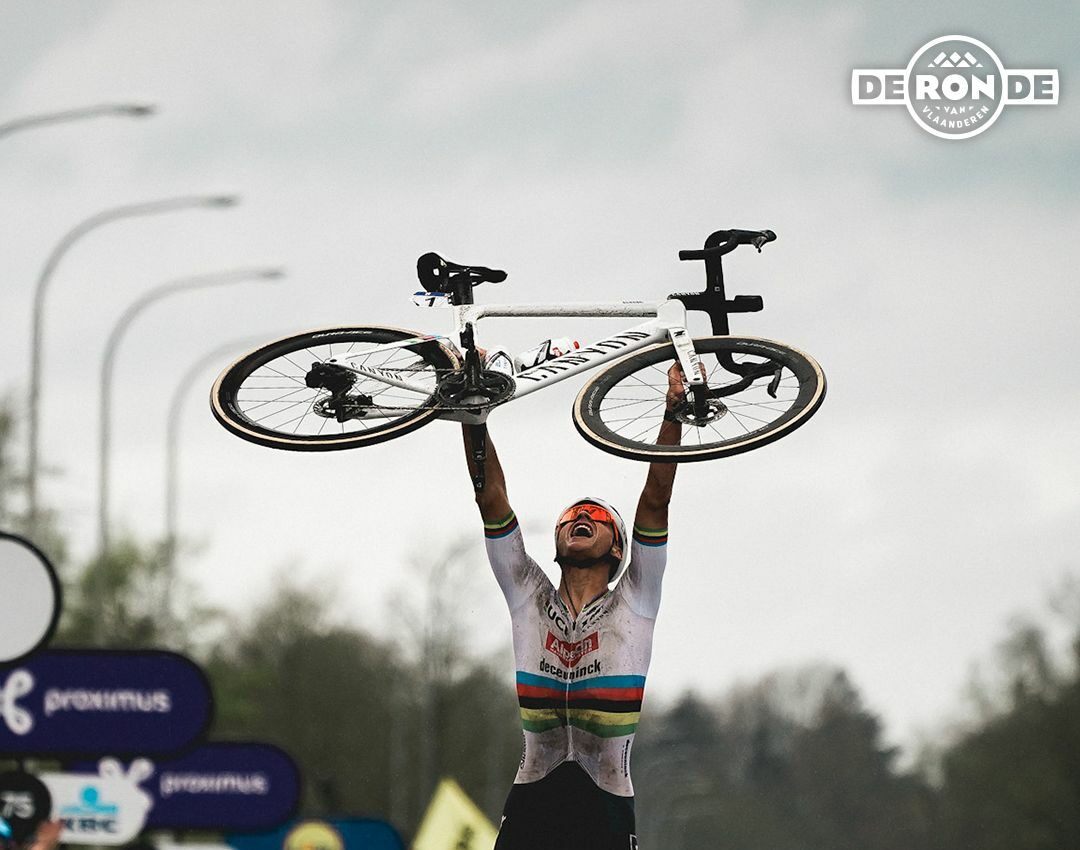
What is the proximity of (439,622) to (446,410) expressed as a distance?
35.8 metres

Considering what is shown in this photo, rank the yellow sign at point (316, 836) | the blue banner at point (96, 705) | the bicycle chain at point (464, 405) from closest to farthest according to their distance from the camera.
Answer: the bicycle chain at point (464, 405) < the blue banner at point (96, 705) < the yellow sign at point (316, 836)

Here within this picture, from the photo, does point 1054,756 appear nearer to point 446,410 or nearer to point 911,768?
point 911,768

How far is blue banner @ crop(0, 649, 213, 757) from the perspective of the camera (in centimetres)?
985

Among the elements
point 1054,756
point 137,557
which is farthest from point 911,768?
point 137,557

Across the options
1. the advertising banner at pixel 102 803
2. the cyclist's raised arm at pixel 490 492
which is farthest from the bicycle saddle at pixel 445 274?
the advertising banner at pixel 102 803

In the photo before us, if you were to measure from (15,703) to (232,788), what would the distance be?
1.90m

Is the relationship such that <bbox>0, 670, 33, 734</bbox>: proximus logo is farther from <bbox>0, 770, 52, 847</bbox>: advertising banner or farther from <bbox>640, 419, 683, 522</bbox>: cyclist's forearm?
<bbox>640, 419, 683, 522</bbox>: cyclist's forearm

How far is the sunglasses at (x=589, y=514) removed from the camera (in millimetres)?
6984

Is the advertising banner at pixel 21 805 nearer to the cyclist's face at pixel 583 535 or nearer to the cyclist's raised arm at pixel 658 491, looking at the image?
the cyclist's face at pixel 583 535

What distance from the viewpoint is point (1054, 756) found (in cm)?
5369

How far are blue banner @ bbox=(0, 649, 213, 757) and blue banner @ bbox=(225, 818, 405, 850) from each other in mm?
2933

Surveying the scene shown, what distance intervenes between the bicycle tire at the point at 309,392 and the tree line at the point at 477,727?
39.8m

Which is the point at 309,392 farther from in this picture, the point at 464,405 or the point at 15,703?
the point at 15,703

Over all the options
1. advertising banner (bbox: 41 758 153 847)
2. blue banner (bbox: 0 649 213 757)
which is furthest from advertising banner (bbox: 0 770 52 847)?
advertising banner (bbox: 41 758 153 847)
